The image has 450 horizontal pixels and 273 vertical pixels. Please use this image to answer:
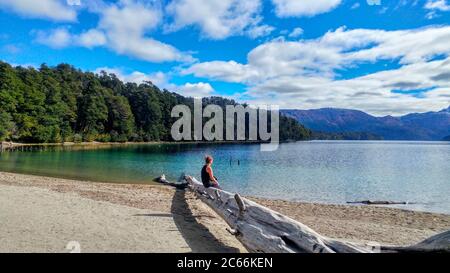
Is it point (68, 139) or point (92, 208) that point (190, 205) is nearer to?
point (92, 208)

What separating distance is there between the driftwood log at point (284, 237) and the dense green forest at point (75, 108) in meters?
79.5

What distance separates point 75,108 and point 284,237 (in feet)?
377

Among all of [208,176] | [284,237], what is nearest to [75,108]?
[208,176]

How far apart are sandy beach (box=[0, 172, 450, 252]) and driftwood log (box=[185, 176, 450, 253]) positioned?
1036 mm

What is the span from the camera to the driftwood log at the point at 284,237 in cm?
564

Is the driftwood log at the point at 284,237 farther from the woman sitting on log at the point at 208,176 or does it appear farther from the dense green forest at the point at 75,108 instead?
the dense green forest at the point at 75,108

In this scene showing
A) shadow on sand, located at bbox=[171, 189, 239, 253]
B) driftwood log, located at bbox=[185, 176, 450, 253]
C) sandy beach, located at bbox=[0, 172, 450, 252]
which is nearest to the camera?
driftwood log, located at bbox=[185, 176, 450, 253]

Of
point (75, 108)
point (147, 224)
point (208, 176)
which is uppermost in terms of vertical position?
point (75, 108)

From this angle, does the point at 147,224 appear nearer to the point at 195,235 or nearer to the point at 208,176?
the point at 195,235

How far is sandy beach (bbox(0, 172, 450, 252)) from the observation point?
28.3 ft

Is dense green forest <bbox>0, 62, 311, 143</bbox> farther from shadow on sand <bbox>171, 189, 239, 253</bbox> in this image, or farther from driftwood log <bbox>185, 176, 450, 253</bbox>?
driftwood log <bbox>185, 176, 450, 253</bbox>

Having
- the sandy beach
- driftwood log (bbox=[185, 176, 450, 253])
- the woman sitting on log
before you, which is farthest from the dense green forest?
driftwood log (bbox=[185, 176, 450, 253])

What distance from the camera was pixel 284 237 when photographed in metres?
7.30
